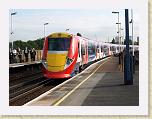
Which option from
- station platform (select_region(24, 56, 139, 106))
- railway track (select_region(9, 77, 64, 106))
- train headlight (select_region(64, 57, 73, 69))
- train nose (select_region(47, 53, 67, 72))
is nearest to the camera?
station platform (select_region(24, 56, 139, 106))

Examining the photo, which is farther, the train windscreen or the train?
the train windscreen

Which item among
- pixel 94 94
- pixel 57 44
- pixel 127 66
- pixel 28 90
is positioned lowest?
pixel 28 90

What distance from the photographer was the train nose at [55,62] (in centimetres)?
1845

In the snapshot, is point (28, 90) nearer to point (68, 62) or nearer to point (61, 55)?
point (61, 55)

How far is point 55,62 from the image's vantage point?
18.5 m

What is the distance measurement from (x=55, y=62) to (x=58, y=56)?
0.27 m

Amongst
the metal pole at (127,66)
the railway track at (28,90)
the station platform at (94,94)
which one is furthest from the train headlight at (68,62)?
the metal pole at (127,66)

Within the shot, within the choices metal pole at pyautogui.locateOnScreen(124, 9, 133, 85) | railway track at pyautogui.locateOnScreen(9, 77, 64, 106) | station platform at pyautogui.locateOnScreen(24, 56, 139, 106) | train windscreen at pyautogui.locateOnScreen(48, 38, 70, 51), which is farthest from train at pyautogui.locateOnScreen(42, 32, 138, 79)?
metal pole at pyautogui.locateOnScreen(124, 9, 133, 85)

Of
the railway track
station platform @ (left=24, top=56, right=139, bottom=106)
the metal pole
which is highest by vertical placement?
the metal pole

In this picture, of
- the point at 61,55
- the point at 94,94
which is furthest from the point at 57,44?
the point at 94,94

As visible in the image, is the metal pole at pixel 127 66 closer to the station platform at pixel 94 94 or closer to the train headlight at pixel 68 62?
the station platform at pixel 94 94

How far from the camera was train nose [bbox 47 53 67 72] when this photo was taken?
18.5 m

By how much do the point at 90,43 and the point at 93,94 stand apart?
11683 mm

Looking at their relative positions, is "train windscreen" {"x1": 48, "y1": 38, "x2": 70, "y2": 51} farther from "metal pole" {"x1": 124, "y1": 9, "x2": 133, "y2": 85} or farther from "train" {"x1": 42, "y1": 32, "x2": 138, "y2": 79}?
"metal pole" {"x1": 124, "y1": 9, "x2": 133, "y2": 85}
